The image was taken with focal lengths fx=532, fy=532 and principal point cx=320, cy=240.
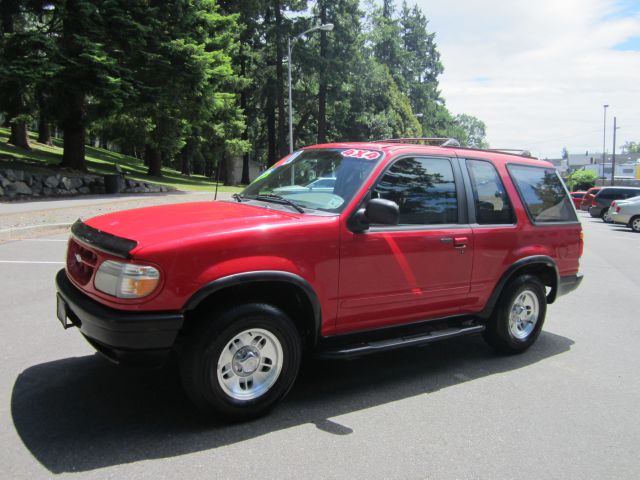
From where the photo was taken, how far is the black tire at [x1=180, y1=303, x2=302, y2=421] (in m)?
3.26

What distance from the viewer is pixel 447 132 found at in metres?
93.4

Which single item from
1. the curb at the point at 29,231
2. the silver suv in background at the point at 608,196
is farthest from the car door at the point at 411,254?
the silver suv in background at the point at 608,196

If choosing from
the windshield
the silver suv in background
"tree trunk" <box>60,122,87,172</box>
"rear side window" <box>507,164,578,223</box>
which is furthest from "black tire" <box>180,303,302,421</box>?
the silver suv in background

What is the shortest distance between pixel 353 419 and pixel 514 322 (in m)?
2.23

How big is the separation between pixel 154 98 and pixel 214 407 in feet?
66.3

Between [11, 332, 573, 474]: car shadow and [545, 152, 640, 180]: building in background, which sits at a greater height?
[545, 152, 640, 180]: building in background

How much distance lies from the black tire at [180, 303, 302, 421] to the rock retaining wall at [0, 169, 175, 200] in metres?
17.5

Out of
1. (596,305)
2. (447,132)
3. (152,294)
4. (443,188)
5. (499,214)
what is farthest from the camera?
(447,132)

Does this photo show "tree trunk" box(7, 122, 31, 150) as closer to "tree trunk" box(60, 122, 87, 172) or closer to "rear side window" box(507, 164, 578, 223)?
"tree trunk" box(60, 122, 87, 172)

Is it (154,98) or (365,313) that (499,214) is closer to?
(365,313)

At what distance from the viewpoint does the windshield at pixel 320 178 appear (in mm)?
3993

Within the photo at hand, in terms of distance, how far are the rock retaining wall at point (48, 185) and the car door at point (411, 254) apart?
1753cm

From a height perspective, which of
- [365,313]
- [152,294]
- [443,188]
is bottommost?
[365,313]

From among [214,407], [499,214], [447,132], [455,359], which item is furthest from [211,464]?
[447,132]
